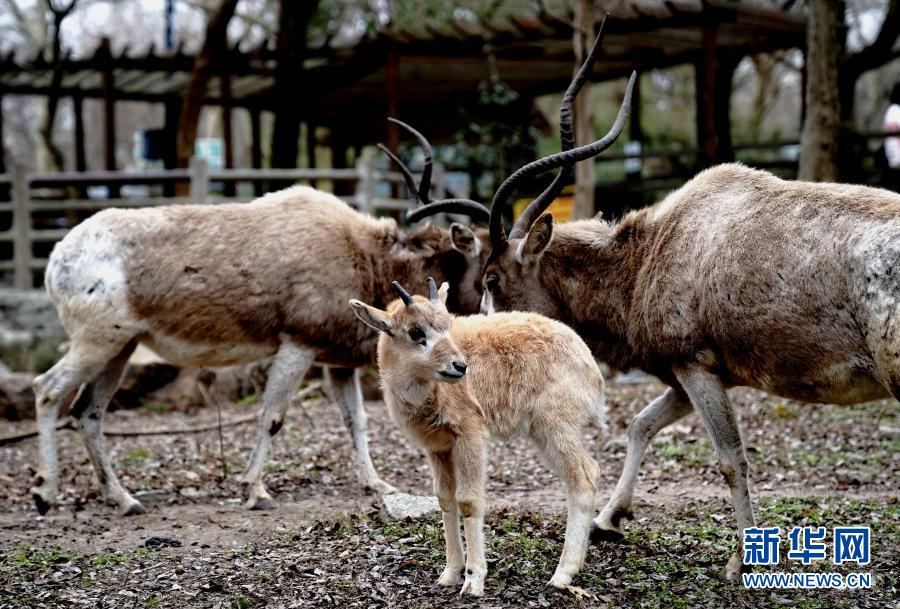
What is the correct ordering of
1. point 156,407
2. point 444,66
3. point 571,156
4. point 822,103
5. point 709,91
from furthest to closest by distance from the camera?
point 444,66 → point 709,91 → point 156,407 → point 822,103 → point 571,156

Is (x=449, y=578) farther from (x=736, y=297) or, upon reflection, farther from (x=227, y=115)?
(x=227, y=115)

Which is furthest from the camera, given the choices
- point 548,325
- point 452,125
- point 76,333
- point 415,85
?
point 452,125

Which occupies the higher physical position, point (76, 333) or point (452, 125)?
point (452, 125)

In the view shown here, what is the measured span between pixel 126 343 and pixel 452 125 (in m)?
16.6

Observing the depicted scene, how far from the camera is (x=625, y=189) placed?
17.5 meters

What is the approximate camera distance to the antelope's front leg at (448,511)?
16.8ft

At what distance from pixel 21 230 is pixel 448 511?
1186cm

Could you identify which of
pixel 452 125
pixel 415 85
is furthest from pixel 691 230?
pixel 452 125

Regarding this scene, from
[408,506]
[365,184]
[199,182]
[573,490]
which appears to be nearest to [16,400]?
[199,182]

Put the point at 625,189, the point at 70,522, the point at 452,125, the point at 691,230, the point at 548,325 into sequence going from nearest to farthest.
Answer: the point at 548,325 → the point at 691,230 → the point at 70,522 → the point at 625,189 → the point at 452,125

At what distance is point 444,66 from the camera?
17.8m

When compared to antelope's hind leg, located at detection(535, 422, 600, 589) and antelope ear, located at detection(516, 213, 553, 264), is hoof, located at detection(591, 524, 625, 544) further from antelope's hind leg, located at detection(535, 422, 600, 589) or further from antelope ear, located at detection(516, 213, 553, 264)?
antelope ear, located at detection(516, 213, 553, 264)

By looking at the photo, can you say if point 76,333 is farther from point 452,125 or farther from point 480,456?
point 452,125

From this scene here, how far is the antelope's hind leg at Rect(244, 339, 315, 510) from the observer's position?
7.36 m
